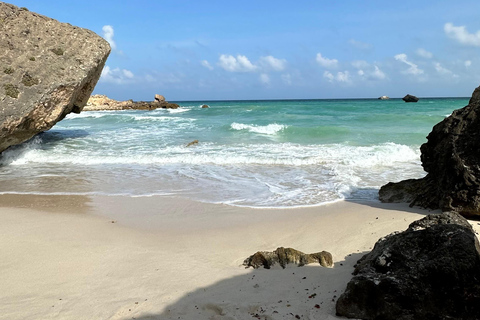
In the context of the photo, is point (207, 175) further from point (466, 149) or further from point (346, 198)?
point (466, 149)

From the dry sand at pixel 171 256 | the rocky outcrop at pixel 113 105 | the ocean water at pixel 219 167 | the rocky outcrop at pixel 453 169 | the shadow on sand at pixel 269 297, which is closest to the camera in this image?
the shadow on sand at pixel 269 297

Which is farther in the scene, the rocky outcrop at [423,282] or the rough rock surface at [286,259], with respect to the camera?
the rough rock surface at [286,259]

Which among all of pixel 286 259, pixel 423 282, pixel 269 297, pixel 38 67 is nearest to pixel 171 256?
pixel 286 259

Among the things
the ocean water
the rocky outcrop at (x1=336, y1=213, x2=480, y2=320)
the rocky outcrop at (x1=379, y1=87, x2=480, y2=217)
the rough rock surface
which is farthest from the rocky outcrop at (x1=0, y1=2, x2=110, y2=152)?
the rocky outcrop at (x1=336, y1=213, x2=480, y2=320)

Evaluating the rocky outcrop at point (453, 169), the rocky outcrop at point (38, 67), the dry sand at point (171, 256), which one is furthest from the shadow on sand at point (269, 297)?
the rocky outcrop at point (38, 67)

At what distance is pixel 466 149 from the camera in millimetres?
5672

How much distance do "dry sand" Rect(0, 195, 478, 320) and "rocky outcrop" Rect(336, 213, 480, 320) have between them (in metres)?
0.32

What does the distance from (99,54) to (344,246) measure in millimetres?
11344

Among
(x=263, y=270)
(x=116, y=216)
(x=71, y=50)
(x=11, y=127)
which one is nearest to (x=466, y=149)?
(x=263, y=270)

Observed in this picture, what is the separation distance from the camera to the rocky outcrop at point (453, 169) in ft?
17.9

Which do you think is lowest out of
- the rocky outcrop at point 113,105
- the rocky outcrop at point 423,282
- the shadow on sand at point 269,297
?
the shadow on sand at point 269,297

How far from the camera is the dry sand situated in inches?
130

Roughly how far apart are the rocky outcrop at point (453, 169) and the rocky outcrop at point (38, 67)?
32.2 ft

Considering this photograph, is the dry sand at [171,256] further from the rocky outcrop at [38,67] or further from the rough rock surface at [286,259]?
the rocky outcrop at [38,67]
